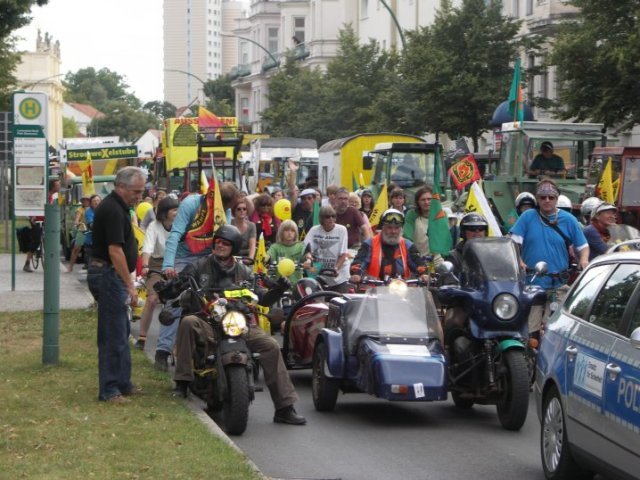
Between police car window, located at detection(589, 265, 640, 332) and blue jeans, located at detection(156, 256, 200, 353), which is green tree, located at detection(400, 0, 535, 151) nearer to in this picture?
blue jeans, located at detection(156, 256, 200, 353)

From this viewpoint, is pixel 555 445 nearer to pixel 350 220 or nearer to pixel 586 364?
pixel 586 364

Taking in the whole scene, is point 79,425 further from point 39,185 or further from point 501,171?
point 501,171

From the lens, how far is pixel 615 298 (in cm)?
790

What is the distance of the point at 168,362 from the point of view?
13.1 m

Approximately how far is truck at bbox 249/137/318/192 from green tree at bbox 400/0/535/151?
4268mm

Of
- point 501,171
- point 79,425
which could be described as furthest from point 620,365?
point 501,171

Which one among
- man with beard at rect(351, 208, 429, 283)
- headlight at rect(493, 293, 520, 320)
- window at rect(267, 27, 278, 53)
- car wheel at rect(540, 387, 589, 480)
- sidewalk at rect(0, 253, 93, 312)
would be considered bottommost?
sidewalk at rect(0, 253, 93, 312)

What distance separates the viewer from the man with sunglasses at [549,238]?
41.1 ft

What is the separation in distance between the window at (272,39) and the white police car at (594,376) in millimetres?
99405

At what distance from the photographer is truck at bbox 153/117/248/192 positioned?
4122cm

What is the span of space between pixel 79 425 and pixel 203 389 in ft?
4.31

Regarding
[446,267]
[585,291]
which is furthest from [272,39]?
[585,291]

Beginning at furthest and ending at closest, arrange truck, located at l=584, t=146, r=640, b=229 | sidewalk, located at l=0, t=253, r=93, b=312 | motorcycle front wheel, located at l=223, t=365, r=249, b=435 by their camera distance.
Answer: truck, located at l=584, t=146, r=640, b=229 → sidewalk, located at l=0, t=253, r=93, b=312 → motorcycle front wheel, located at l=223, t=365, r=249, b=435

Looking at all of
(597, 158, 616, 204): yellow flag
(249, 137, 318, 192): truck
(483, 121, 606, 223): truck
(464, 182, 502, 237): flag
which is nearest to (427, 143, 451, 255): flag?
(464, 182, 502, 237): flag
